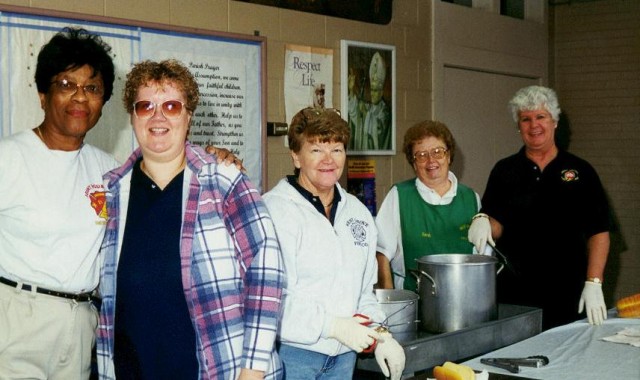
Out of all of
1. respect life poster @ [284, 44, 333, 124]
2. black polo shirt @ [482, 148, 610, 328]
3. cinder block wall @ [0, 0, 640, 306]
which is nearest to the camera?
black polo shirt @ [482, 148, 610, 328]

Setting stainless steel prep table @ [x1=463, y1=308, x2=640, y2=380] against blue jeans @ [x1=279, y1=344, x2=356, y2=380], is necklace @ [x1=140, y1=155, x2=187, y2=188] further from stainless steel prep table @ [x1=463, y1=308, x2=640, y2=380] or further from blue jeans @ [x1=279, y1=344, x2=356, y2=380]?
stainless steel prep table @ [x1=463, y1=308, x2=640, y2=380]

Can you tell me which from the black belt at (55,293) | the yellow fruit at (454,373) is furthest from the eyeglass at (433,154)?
the black belt at (55,293)

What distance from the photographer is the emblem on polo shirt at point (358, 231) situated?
2371mm

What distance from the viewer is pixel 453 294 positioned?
8.73 ft

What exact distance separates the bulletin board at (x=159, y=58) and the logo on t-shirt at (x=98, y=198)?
654mm

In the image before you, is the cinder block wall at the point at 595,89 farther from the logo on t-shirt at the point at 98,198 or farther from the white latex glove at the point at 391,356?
the logo on t-shirt at the point at 98,198

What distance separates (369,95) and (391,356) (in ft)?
6.70

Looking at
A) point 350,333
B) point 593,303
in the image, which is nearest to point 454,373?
point 350,333

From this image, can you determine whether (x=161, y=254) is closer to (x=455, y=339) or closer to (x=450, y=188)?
(x=455, y=339)

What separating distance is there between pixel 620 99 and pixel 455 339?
11.8ft

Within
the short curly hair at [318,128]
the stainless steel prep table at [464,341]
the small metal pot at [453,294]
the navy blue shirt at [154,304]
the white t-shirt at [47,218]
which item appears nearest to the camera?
the navy blue shirt at [154,304]

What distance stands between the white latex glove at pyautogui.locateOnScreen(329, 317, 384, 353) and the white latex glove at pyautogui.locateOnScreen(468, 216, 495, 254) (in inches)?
39.8

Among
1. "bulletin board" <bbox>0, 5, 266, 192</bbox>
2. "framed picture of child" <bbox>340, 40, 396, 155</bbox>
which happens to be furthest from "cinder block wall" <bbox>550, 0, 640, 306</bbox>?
"bulletin board" <bbox>0, 5, 266, 192</bbox>

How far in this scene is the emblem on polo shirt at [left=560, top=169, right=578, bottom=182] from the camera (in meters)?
3.39
